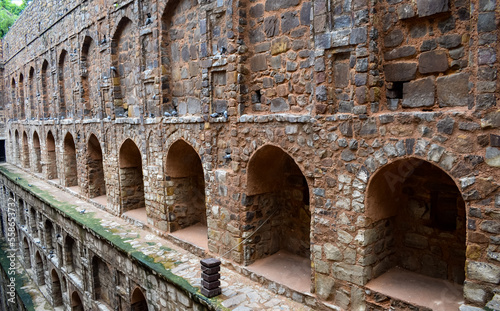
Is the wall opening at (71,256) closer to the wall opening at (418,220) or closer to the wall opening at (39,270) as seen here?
the wall opening at (39,270)

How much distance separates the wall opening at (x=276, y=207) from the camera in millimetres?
5926

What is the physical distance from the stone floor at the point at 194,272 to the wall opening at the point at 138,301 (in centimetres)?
94

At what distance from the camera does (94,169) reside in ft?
37.1

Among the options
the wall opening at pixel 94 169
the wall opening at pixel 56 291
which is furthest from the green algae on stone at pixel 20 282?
the wall opening at pixel 94 169

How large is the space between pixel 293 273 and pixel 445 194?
2398 millimetres

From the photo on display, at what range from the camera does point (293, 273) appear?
18.4ft

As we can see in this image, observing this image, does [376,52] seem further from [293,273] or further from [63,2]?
[63,2]

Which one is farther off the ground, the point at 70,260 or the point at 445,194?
the point at 445,194

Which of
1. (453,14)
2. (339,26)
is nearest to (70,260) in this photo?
(339,26)

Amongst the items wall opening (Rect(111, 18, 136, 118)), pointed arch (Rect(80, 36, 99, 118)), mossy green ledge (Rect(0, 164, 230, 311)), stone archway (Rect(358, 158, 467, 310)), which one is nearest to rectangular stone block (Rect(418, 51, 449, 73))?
stone archway (Rect(358, 158, 467, 310))

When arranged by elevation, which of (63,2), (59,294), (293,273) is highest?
(63,2)

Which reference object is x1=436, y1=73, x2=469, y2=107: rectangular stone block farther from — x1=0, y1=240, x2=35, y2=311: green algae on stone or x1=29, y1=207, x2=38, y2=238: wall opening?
x1=29, y1=207, x2=38, y2=238: wall opening

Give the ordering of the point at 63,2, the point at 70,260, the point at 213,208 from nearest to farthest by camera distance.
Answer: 1. the point at 213,208
2. the point at 70,260
3. the point at 63,2

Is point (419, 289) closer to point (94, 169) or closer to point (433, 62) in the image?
point (433, 62)
